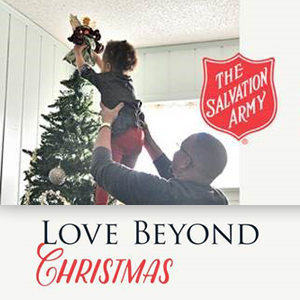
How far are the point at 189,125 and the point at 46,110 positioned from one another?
1.91ft

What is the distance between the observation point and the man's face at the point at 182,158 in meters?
1.82

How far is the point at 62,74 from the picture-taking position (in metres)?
1.99

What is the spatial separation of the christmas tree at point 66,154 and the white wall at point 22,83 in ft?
0.18

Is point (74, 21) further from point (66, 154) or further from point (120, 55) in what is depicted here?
point (66, 154)

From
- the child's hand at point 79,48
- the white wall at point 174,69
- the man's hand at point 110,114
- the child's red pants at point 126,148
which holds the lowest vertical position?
the child's red pants at point 126,148

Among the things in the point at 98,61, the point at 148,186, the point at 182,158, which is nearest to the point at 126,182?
the point at 148,186

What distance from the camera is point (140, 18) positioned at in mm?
1960

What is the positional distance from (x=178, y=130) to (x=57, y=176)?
1.62ft

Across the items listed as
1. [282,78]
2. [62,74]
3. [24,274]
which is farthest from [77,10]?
[24,274]

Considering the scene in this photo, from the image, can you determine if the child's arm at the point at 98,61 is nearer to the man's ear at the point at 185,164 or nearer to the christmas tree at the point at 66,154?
the christmas tree at the point at 66,154

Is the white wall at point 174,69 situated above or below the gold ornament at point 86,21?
below

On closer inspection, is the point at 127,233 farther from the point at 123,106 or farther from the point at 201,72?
the point at 201,72

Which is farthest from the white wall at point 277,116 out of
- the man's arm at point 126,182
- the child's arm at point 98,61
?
the child's arm at point 98,61

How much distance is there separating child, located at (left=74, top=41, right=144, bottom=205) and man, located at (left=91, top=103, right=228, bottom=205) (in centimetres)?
5
